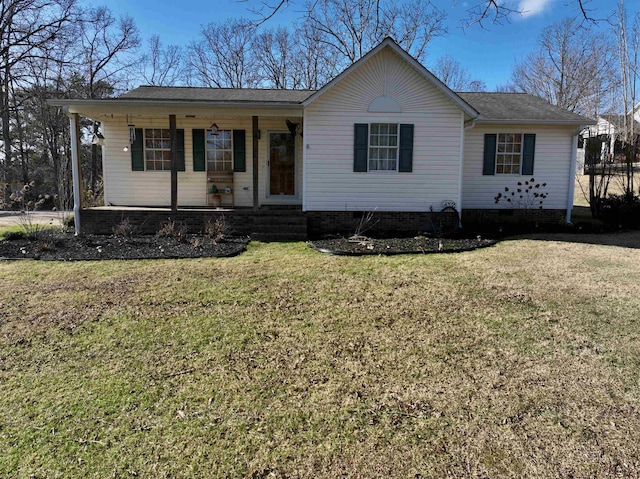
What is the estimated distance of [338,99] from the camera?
398 inches

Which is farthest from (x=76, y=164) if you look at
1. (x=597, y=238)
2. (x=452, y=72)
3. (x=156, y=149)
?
(x=452, y=72)

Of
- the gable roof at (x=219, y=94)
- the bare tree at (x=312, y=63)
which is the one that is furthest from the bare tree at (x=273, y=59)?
the gable roof at (x=219, y=94)

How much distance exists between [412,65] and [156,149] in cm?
711

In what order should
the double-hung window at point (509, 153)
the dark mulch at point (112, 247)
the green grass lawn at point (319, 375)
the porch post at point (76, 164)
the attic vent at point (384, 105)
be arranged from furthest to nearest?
1. the double-hung window at point (509, 153)
2. the attic vent at point (384, 105)
3. the porch post at point (76, 164)
4. the dark mulch at point (112, 247)
5. the green grass lawn at point (319, 375)

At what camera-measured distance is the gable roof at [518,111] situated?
1107cm

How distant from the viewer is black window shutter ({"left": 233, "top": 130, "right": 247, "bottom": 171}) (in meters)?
11.7

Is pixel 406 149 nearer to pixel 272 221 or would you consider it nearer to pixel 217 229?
pixel 272 221

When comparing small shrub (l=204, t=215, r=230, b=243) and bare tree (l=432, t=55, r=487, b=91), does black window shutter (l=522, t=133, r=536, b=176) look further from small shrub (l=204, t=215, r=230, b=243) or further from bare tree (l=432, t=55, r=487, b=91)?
bare tree (l=432, t=55, r=487, b=91)

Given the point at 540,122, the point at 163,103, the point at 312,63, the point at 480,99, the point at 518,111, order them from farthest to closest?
the point at 312,63
the point at 480,99
the point at 518,111
the point at 540,122
the point at 163,103

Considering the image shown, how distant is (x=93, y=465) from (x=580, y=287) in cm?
602

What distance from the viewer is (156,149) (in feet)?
38.6

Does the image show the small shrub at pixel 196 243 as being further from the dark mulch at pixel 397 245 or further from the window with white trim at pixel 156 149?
the window with white trim at pixel 156 149

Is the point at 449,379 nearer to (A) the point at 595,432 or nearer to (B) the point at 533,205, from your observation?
(A) the point at 595,432

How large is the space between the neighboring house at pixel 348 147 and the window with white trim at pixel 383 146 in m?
0.02
